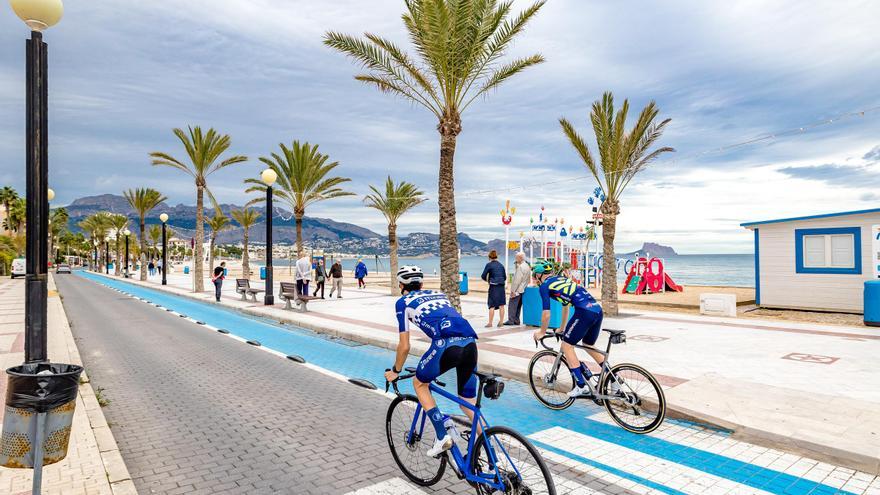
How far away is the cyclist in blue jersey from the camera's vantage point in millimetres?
3947

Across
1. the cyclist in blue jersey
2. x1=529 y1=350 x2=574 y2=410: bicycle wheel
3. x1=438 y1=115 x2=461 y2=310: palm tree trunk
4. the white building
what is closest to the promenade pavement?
x1=529 y1=350 x2=574 y2=410: bicycle wheel

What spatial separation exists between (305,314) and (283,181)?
15294 mm

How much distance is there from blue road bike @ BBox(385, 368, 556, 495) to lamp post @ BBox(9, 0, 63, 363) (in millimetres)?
3058

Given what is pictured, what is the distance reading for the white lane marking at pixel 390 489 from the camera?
420 centimetres

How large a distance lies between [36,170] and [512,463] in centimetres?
447

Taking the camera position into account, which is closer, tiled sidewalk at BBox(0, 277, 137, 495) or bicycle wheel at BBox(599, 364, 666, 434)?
tiled sidewalk at BBox(0, 277, 137, 495)

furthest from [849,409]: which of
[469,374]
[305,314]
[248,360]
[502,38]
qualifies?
[305,314]

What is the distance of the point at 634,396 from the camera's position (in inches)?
225

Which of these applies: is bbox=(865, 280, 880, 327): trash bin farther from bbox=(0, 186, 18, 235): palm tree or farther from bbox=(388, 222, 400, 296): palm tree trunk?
bbox=(0, 186, 18, 235): palm tree

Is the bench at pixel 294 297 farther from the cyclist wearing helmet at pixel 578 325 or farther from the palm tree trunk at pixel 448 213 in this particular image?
the cyclist wearing helmet at pixel 578 325

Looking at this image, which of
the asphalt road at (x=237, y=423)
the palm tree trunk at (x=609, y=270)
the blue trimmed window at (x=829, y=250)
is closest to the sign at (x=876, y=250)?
the blue trimmed window at (x=829, y=250)

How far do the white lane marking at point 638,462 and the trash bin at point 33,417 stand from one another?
4.15m

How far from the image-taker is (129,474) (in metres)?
4.57

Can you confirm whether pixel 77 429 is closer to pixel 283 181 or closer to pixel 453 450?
pixel 453 450
